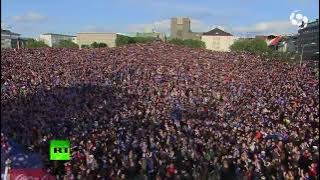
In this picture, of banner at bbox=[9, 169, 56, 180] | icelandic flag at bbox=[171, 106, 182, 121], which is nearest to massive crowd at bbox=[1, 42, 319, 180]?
icelandic flag at bbox=[171, 106, 182, 121]

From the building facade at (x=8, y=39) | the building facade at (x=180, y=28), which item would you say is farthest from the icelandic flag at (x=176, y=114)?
the building facade at (x=180, y=28)

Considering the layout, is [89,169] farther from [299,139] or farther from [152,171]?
[299,139]

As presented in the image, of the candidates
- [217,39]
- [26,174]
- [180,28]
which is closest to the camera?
[26,174]

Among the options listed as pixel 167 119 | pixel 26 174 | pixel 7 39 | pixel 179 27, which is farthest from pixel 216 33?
pixel 26 174

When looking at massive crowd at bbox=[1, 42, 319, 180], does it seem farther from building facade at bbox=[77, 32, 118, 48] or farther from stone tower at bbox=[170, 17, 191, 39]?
building facade at bbox=[77, 32, 118, 48]

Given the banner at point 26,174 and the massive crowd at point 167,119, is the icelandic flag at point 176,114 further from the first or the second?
the banner at point 26,174

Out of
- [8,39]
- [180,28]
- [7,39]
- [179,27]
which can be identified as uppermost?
[179,27]

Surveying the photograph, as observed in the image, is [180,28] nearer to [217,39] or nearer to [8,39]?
[217,39]
